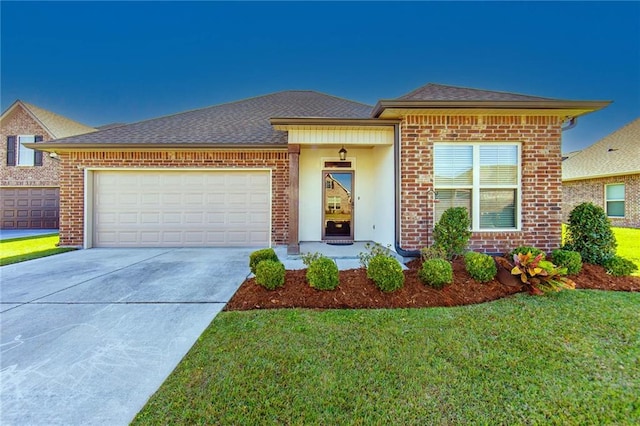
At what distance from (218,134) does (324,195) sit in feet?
12.5

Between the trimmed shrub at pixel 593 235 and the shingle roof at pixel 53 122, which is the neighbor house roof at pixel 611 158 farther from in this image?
the shingle roof at pixel 53 122

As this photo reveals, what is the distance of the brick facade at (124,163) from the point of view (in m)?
7.89

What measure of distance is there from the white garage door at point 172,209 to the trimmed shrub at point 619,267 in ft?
24.5

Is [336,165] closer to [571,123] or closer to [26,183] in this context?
[571,123]

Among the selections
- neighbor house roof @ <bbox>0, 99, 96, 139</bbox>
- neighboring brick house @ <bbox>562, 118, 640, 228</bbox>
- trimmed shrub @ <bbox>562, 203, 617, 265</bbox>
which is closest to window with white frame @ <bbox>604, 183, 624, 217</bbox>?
neighboring brick house @ <bbox>562, 118, 640, 228</bbox>

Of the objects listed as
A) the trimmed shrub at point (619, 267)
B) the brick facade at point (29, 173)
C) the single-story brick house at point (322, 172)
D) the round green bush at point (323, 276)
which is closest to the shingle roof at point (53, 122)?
the brick facade at point (29, 173)

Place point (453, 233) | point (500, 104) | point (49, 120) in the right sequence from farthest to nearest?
point (49, 120) < point (500, 104) < point (453, 233)

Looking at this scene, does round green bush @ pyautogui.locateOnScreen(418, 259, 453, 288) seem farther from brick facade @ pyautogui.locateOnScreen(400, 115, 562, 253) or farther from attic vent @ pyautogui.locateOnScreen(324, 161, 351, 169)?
attic vent @ pyautogui.locateOnScreen(324, 161, 351, 169)

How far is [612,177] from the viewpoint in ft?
45.3

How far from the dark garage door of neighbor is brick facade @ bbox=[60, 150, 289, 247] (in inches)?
305

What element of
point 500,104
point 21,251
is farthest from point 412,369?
point 21,251

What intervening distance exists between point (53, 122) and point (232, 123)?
43.1ft

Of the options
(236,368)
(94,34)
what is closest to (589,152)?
(236,368)

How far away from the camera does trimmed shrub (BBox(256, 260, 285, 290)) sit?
13.0 feet
